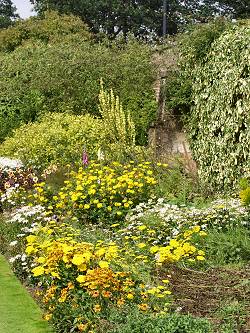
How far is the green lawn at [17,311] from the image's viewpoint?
5512 mm

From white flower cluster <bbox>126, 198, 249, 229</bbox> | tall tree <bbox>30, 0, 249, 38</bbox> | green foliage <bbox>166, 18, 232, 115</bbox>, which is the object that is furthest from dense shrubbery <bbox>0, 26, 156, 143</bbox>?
tall tree <bbox>30, 0, 249, 38</bbox>

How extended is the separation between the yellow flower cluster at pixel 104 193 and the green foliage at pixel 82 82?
16.2 ft

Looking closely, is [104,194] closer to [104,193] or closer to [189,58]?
[104,193]

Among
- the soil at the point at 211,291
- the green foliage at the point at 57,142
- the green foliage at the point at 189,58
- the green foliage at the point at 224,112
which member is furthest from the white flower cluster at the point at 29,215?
the green foliage at the point at 189,58

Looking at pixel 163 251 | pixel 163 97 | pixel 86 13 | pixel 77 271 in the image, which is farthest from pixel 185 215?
pixel 86 13

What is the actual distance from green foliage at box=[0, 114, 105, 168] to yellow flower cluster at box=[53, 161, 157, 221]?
2562mm

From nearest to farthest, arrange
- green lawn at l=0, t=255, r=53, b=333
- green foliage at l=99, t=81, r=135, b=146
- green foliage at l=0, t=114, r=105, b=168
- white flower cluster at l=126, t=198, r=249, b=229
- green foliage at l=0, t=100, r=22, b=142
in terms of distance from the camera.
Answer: green lawn at l=0, t=255, r=53, b=333, white flower cluster at l=126, t=198, r=249, b=229, green foliage at l=0, t=114, r=105, b=168, green foliage at l=99, t=81, r=135, b=146, green foliage at l=0, t=100, r=22, b=142

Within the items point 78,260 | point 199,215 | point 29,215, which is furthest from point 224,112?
point 78,260

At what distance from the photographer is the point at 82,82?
1550cm

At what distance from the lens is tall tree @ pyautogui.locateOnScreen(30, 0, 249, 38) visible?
39500 millimetres

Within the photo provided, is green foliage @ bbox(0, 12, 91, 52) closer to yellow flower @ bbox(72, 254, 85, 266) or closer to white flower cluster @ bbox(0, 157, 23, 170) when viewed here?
white flower cluster @ bbox(0, 157, 23, 170)

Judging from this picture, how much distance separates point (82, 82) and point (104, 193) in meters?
7.77

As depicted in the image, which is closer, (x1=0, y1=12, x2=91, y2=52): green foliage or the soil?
the soil

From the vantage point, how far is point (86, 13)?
40.6 meters
